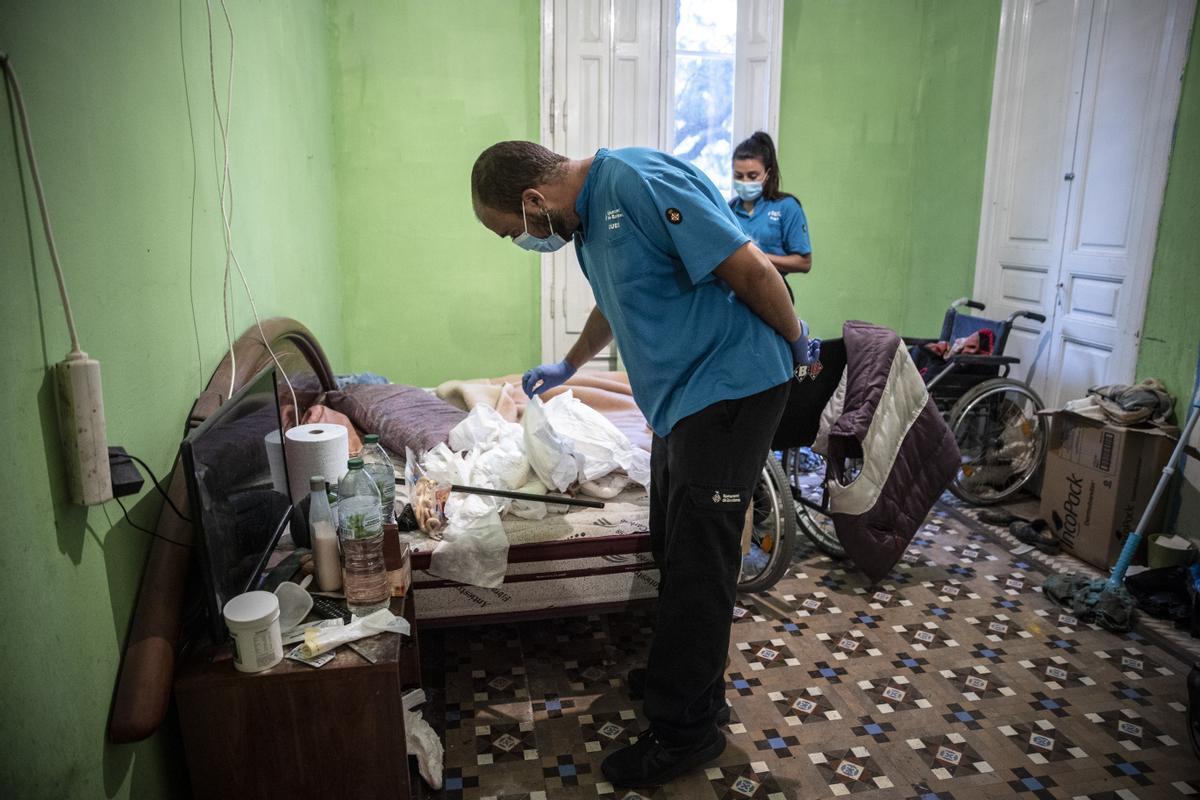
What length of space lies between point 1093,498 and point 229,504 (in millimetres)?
2837

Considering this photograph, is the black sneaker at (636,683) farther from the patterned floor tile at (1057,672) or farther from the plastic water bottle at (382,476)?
the patterned floor tile at (1057,672)

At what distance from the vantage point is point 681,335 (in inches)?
62.7

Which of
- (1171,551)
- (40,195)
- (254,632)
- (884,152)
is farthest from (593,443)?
(884,152)

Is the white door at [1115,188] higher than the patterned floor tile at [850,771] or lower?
higher

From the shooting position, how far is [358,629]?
140cm

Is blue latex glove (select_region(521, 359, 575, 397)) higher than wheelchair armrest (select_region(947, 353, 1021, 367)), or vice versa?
blue latex glove (select_region(521, 359, 575, 397))

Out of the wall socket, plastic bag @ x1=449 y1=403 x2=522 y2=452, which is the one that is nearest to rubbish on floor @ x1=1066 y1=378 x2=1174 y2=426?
Result: plastic bag @ x1=449 y1=403 x2=522 y2=452

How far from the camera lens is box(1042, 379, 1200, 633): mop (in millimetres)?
2461

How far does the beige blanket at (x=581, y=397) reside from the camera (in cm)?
281

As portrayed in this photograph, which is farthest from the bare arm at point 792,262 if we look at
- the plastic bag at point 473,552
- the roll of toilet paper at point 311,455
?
the roll of toilet paper at point 311,455

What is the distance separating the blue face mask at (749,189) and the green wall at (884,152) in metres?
1.08

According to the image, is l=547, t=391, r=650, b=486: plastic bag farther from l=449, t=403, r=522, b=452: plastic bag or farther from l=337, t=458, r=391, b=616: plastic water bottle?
l=337, t=458, r=391, b=616: plastic water bottle

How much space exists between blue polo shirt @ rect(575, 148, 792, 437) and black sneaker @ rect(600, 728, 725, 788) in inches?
28.3

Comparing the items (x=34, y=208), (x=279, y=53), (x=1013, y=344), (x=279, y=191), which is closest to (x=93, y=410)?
(x=34, y=208)
